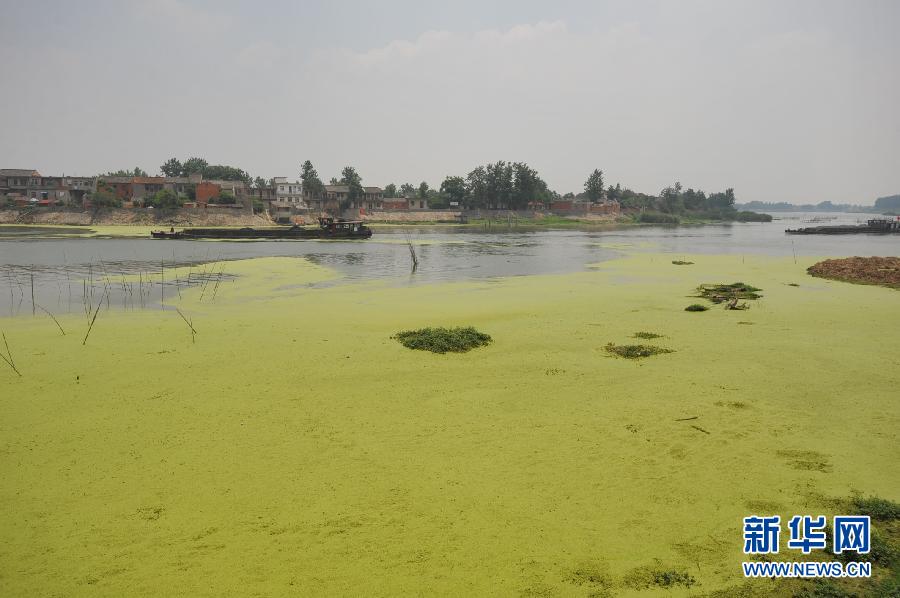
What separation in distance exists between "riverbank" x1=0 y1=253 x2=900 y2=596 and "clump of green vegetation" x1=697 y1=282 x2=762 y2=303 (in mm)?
4584

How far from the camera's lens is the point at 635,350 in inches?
420

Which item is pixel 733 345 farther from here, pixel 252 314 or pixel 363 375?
pixel 252 314

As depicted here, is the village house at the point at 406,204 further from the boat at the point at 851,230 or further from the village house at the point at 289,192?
the boat at the point at 851,230

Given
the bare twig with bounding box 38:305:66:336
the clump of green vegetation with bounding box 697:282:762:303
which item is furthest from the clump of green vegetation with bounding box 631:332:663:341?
the bare twig with bounding box 38:305:66:336

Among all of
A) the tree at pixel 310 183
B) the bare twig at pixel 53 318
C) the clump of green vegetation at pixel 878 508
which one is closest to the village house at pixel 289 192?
the tree at pixel 310 183

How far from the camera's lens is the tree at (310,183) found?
10638 cm

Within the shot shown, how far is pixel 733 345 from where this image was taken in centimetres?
1125

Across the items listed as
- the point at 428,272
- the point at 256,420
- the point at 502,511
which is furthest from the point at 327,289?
the point at 502,511

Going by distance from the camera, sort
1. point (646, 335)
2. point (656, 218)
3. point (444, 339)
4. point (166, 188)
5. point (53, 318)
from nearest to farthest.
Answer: point (444, 339) < point (646, 335) < point (53, 318) < point (166, 188) < point (656, 218)

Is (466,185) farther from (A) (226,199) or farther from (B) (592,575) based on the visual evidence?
(B) (592,575)

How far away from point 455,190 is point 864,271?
99720mm

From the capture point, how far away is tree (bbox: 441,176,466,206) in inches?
4641

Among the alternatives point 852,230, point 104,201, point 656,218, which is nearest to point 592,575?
point 104,201

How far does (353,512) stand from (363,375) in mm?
4235
